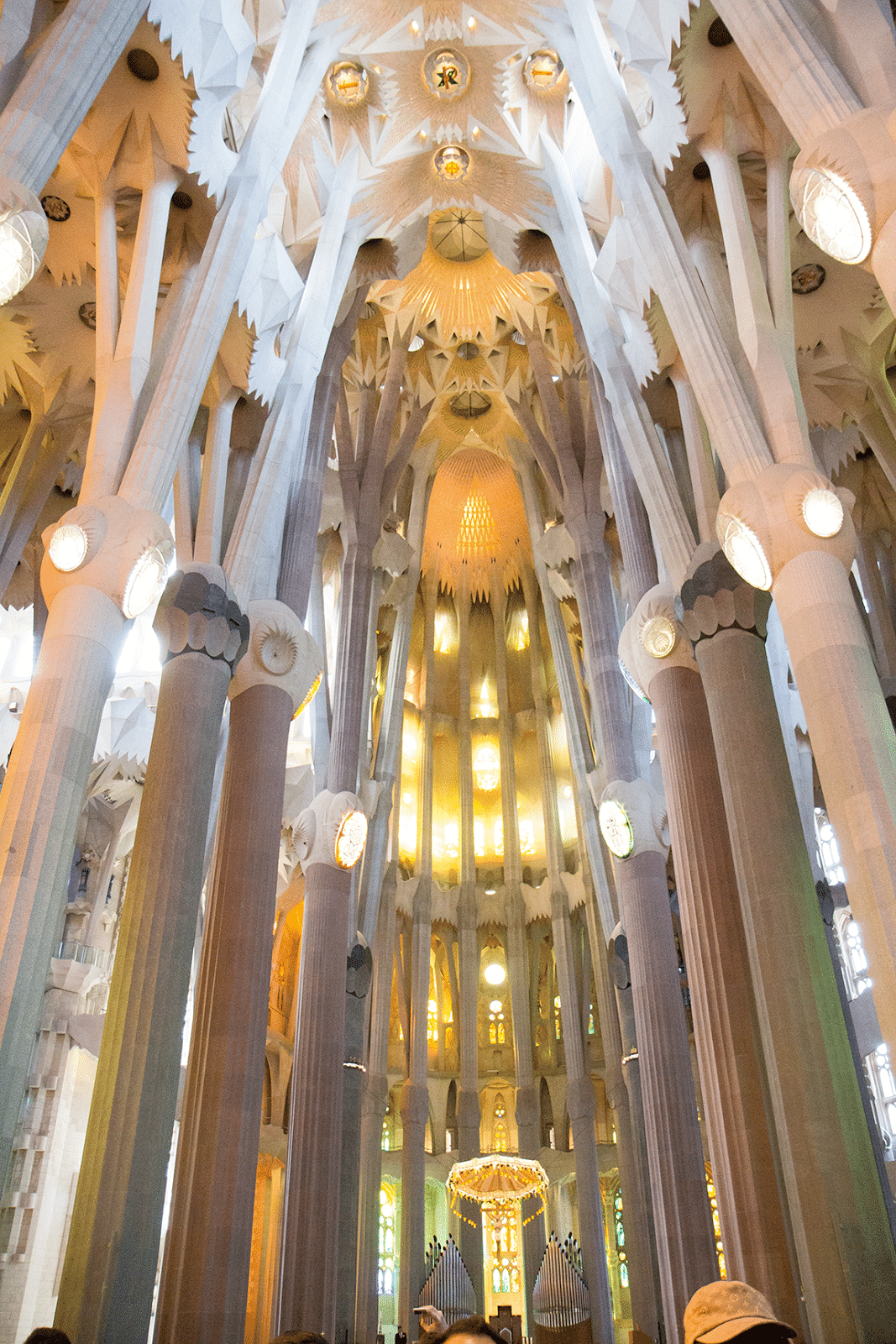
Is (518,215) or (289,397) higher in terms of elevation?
(518,215)

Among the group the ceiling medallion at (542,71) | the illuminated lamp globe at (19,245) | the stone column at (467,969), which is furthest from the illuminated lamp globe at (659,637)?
the stone column at (467,969)

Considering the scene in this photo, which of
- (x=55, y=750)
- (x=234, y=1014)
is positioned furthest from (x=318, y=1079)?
(x=55, y=750)

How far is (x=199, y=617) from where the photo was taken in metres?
10.3

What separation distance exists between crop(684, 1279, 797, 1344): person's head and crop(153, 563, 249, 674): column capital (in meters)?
8.65

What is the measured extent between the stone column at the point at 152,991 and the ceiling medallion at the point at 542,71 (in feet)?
33.2

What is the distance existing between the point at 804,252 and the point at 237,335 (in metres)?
6.22

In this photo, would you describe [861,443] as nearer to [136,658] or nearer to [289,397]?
[289,397]

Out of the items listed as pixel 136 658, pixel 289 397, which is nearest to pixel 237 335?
pixel 289 397

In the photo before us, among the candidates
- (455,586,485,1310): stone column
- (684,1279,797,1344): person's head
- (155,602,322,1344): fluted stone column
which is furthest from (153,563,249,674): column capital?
(455,586,485,1310): stone column

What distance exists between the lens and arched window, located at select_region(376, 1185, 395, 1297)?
21266mm

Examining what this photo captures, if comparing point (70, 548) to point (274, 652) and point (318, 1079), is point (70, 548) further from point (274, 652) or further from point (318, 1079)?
point (318, 1079)

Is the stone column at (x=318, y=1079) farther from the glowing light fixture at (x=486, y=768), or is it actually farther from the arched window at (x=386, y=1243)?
the glowing light fixture at (x=486, y=768)

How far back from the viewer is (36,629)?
13.0 metres

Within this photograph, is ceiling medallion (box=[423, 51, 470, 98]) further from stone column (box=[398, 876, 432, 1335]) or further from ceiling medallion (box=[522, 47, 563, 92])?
stone column (box=[398, 876, 432, 1335])
